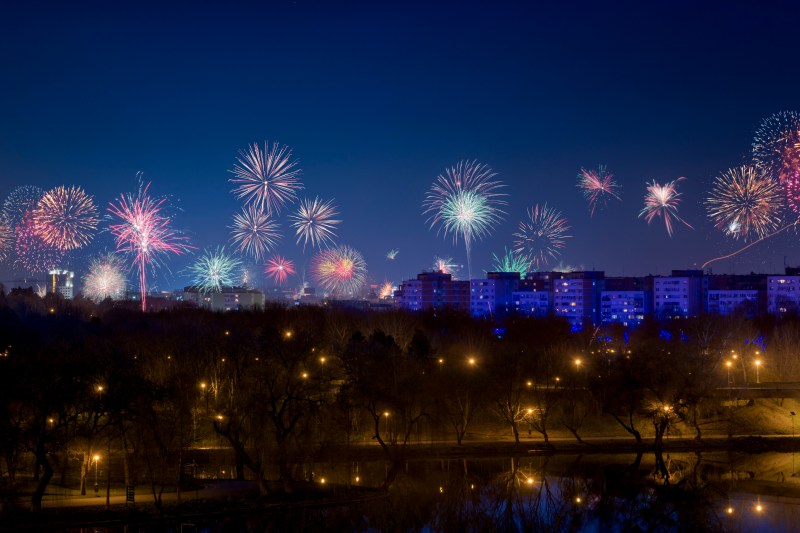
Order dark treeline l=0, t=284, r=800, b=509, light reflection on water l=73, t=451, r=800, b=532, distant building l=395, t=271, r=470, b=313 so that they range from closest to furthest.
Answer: light reflection on water l=73, t=451, r=800, b=532 → dark treeline l=0, t=284, r=800, b=509 → distant building l=395, t=271, r=470, b=313

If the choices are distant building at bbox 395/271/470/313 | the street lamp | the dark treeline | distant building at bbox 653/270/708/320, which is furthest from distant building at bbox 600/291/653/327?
the street lamp

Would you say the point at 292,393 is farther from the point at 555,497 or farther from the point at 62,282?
the point at 62,282

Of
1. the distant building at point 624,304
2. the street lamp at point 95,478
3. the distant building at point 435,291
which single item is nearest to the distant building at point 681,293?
the distant building at point 624,304

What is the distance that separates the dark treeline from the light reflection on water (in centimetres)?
143

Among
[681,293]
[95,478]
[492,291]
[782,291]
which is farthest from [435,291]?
[95,478]

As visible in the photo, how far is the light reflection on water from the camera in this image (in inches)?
1032

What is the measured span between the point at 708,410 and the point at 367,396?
15640 mm

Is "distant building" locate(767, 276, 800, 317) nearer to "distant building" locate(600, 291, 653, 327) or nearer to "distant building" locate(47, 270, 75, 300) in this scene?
"distant building" locate(600, 291, 653, 327)

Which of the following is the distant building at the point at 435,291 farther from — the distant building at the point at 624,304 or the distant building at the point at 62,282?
the distant building at the point at 62,282

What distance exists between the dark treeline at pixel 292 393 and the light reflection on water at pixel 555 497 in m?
1.43

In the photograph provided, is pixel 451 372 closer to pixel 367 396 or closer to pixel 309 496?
pixel 367 396

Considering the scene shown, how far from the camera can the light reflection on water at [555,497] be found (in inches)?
1032

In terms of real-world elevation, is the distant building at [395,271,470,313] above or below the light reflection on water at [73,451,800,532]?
above

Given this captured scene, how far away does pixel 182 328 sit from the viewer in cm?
5728
